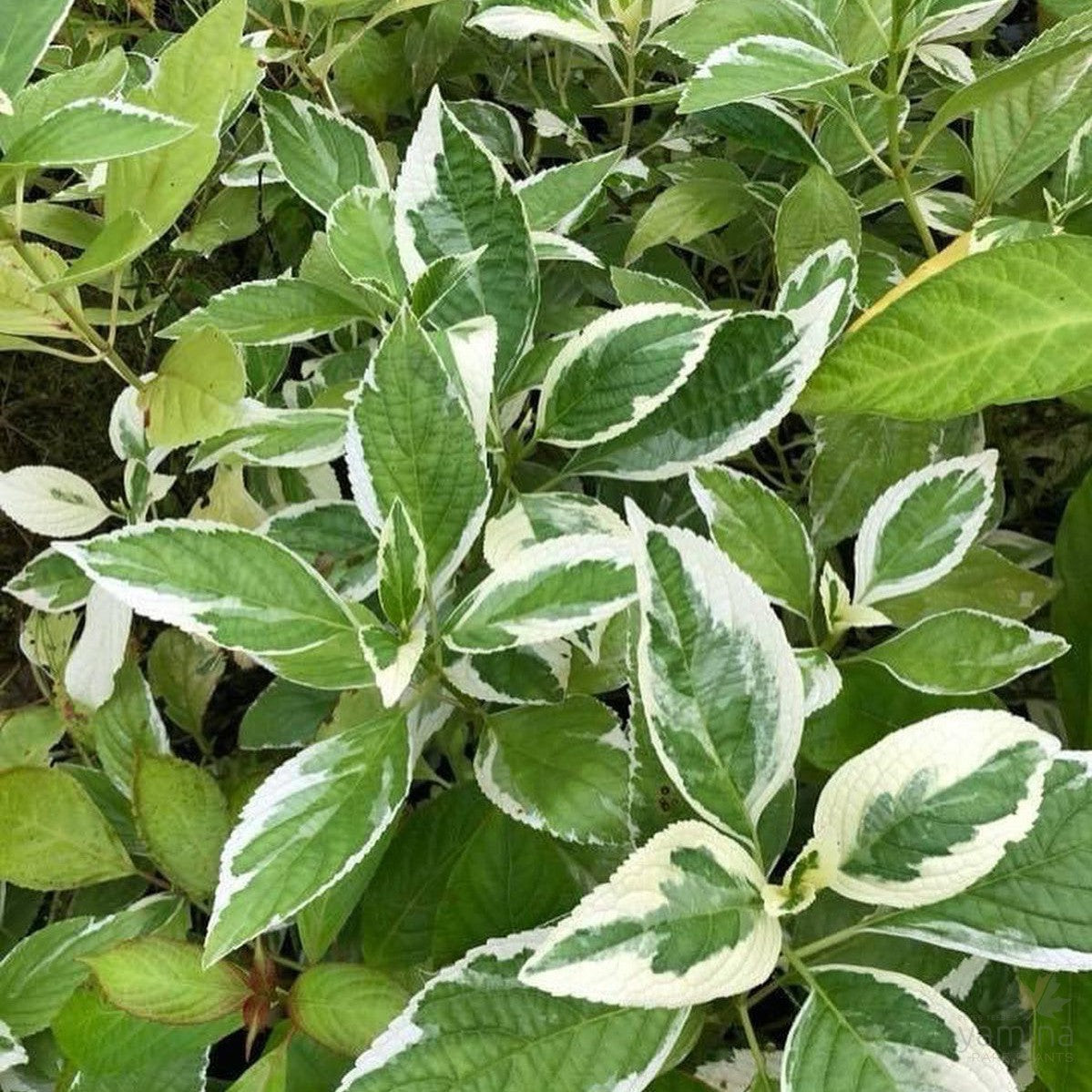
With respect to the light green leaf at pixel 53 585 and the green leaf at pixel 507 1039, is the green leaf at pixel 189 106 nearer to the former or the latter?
the light green leaf at pixel 53 585

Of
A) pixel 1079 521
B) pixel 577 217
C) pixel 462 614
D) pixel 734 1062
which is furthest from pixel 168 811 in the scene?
pixel 1079 521

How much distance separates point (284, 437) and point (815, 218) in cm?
38

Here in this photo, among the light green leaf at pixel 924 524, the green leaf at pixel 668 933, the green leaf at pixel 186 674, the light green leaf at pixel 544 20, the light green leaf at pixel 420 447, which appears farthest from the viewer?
the green leaf at pixel 186 674

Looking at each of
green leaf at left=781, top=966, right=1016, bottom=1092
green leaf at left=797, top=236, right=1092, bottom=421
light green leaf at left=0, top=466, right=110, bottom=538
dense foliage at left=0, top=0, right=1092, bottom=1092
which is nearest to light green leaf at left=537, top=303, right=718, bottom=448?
dense foliage at left=0, top=0, right=1092, bottom=1092

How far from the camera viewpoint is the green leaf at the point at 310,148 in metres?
0.78

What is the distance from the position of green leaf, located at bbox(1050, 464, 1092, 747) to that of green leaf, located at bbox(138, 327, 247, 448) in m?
0.54

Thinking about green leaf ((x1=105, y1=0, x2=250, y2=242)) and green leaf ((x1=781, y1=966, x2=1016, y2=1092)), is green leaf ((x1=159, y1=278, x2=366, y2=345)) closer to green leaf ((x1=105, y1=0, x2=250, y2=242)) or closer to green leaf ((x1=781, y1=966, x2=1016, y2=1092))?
green leaf ((x1=105, y1=0, x2=250, y2=242))

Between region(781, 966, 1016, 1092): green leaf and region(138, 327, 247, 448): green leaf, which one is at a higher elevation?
region(138, 327, 247, 448): green leaf

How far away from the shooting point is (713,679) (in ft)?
1.66

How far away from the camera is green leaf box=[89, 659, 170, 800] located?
814 millimetres

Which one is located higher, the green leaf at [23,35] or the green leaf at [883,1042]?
the green leaf at [23,35]

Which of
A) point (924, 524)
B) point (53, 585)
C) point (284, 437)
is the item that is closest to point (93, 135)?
point (284, 437)

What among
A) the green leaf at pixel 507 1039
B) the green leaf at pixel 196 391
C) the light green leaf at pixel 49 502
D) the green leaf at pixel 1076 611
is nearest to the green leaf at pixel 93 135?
the green leaf at pixel 196 391

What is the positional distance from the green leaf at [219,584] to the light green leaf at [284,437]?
0.13m
